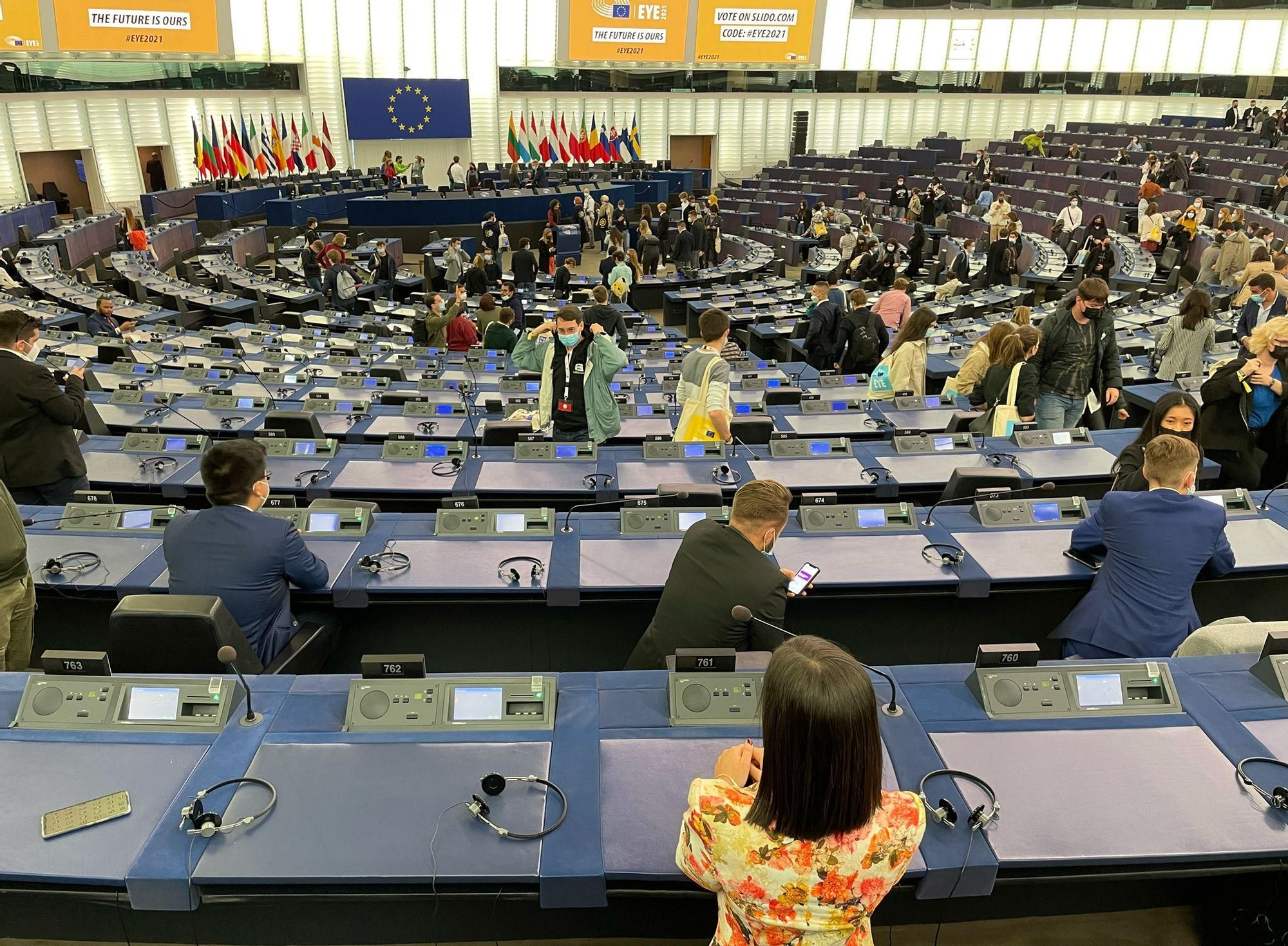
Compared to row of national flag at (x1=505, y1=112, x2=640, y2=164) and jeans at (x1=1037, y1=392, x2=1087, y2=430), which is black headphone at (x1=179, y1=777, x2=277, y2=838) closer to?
jeans at (x1=1037, y1=392, x2=1087, y2=430)

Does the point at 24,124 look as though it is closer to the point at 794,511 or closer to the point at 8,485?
the point at 8,485

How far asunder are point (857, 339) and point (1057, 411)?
304 cm

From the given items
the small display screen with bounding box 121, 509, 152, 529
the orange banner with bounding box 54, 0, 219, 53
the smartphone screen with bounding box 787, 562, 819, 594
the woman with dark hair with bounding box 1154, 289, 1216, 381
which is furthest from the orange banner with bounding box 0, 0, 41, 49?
the smartphone screen with bounding box 787, 562, 819, 594

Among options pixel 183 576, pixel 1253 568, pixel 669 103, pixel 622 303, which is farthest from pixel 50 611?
pixel 669 103

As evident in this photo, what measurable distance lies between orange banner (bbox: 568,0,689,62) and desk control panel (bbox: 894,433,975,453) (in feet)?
62.5

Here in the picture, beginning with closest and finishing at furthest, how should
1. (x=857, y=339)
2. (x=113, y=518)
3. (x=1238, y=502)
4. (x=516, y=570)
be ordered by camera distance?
(x=516, y=570), (x=113, y=518), (x=1238, y=502), (x=857, y=339)

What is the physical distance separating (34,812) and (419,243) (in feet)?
57.3

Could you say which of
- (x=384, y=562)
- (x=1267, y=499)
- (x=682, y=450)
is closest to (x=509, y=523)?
(x=384, y=562)

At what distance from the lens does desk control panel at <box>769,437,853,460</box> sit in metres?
4.63

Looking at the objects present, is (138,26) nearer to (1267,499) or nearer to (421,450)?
(421,450)

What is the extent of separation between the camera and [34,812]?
2.00 m

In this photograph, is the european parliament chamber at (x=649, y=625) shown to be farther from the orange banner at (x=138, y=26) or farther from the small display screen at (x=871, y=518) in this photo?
the orange banner at (x=138, y=26)

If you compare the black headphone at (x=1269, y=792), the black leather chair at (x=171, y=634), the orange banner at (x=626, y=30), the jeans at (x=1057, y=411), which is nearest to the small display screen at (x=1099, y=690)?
the black headphone at (x=1269, y=792)

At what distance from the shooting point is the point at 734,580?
8.42 feet
